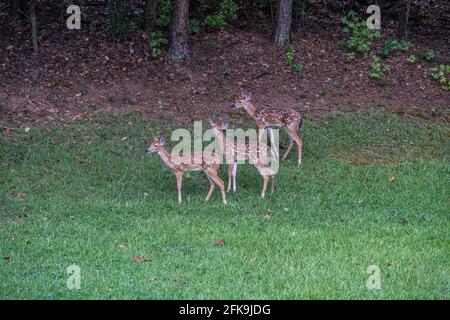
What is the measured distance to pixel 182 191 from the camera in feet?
37.1

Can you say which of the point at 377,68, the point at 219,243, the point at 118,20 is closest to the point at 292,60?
the point at 377,68

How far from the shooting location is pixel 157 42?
55.1ft

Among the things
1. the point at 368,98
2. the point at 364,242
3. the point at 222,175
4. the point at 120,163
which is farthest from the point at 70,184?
the point at 368,98

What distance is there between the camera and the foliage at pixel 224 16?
17.7m

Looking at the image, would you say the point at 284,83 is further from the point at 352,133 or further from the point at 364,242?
the point at 364,242

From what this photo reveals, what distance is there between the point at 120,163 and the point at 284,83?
16.6ft

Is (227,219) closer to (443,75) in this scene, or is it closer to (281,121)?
(281,121)

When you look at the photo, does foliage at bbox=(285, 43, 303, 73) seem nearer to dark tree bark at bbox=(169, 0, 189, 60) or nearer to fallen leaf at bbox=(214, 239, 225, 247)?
dark tree bark at bbox=(169, 0, 189, 60)

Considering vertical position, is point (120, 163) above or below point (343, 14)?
below

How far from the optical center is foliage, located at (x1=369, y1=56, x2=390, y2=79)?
16406 millimetres

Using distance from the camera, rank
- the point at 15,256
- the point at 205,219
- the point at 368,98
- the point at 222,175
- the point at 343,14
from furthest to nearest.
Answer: the point at 343,14 → the point at 368,98 → the point at 222,175 → the point at 205,219 → the point at 15,256

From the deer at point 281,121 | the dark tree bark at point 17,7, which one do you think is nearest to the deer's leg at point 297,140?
the deer at point 281,121

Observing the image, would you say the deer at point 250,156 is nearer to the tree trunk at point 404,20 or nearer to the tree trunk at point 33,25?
the tree trunk at point 33,25

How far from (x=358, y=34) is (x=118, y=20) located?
565 centimetres
